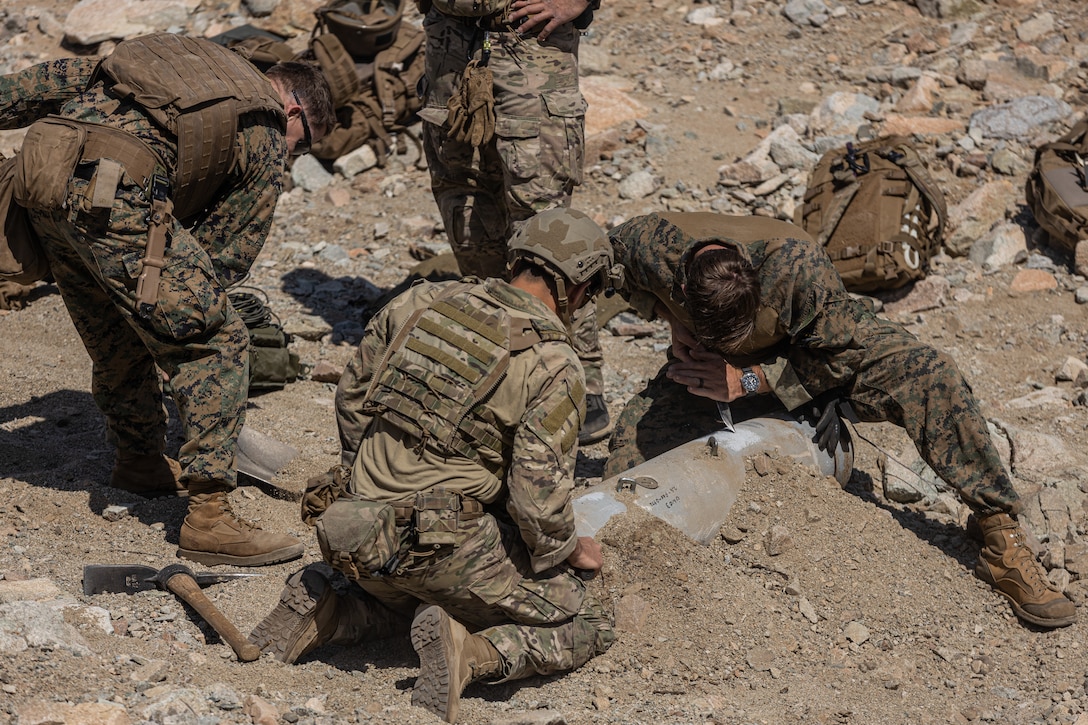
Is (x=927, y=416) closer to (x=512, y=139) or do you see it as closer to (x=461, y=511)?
(x=461, y=511)

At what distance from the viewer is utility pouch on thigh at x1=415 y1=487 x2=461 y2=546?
3.45 metres

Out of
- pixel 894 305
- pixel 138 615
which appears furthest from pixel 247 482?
pixel 894 305

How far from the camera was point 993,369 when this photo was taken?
258 inches

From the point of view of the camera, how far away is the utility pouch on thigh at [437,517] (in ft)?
11.3

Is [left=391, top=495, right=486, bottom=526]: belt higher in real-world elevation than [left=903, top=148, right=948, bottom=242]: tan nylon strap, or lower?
higher

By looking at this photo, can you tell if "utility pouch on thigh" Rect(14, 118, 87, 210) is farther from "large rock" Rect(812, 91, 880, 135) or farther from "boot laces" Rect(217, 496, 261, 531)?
"large rock" Rect(812, 91, 880, 135)

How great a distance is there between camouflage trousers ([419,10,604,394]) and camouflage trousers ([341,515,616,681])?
2.26 meters

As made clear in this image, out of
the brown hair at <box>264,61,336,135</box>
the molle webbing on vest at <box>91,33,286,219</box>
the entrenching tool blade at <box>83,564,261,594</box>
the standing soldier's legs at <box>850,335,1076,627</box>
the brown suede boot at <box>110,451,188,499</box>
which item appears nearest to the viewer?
the entrenching tool blade at <box>83,564,261,594</box>

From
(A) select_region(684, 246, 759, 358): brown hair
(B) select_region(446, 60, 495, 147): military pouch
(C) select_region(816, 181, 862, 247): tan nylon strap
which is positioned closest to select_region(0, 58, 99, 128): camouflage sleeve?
(B) select_region(446, 60, 495, 147): military pouch

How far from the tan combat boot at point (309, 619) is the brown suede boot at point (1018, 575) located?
243 cm

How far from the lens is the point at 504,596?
3.66 metres

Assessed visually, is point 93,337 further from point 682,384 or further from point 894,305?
point 894,305

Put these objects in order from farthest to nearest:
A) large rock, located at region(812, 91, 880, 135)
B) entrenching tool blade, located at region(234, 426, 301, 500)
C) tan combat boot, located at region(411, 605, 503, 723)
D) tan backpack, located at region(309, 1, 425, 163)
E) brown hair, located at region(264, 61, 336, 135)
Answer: tan backpack, located at region(309, 1, 425, 163), large rock, located at region(812, 91, 880, 135), entrenching tool blade, located at region(234, 426, 301, 500), brown hair, located at region(264, 61, 336, 135), tan combat boot, located at region(411, 605, 503, 723)

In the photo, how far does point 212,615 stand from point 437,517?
88 centimetres
